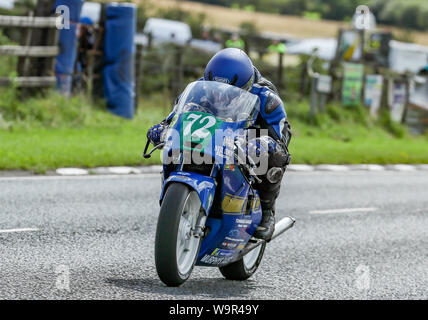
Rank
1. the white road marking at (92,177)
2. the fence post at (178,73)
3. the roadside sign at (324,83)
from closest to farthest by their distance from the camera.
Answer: the white road marking at (92,177)
the fence post at (178,73)
the roadside sign at (324,83)

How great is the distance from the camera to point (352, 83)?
26.0m

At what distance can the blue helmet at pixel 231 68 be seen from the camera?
6750 mm

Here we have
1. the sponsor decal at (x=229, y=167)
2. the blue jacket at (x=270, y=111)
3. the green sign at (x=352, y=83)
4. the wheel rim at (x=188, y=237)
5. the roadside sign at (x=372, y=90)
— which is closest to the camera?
the wheel rim at (x=188, y=237)

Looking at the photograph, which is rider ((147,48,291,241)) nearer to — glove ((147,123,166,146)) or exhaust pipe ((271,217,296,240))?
glove ((147,123,166,146))

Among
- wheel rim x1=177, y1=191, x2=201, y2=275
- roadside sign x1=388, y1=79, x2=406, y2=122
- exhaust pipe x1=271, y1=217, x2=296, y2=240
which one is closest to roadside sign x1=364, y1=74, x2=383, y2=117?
roadside sign x1=388, y1=79, x2=406, y2=122

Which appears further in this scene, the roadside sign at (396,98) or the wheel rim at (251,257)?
the roadside sign at (396,98)

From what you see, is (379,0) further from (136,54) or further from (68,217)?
(68,217)

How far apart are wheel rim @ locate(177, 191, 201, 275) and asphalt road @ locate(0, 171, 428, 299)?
222 millimetres

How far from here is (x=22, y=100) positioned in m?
17.2

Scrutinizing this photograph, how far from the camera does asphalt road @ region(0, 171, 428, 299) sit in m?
6.75

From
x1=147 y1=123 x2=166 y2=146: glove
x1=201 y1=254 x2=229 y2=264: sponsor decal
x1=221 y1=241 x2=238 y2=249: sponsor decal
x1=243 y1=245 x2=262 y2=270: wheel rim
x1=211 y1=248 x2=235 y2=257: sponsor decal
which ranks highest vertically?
x1=147 y1=123 x2=166 y2=146: glove

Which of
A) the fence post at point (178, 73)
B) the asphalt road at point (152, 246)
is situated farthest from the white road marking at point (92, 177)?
the fence post at point (178, 73)

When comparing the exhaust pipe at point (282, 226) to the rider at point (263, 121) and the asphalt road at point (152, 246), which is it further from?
the asphalt road at point (152, 246)

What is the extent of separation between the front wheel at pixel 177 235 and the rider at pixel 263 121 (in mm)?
682
